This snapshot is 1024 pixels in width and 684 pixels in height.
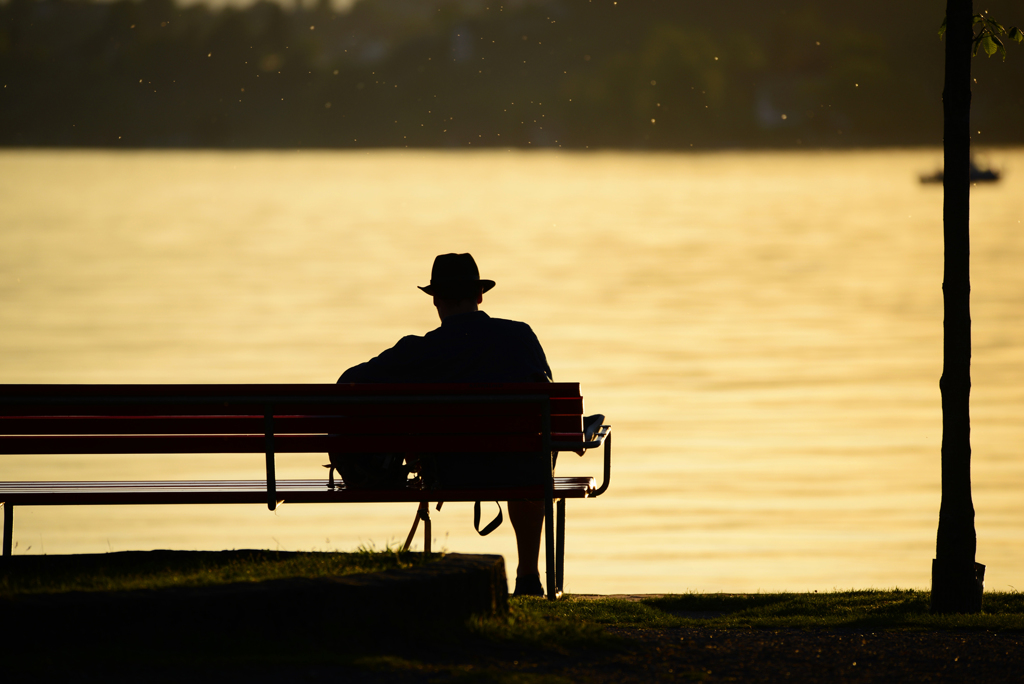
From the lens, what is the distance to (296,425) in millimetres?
6242

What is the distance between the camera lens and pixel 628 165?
6909 inches

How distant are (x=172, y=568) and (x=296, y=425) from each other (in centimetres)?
80

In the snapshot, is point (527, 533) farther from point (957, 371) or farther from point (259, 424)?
point (957, 371)

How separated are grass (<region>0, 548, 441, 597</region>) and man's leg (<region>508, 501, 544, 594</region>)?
1053 millimetres

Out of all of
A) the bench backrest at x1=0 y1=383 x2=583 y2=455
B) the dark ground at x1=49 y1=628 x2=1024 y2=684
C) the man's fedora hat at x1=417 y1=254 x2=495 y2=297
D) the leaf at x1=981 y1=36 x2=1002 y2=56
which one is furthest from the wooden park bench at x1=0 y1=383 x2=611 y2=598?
the leaf at x1=981 y1=36 x2=1002 y2=56

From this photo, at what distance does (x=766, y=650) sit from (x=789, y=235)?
62.1 meters

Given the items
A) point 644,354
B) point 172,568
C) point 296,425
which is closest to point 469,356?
point 296,425

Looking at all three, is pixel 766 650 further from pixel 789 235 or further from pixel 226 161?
pixel 226 161

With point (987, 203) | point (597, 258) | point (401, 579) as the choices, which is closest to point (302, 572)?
point (401, 579)

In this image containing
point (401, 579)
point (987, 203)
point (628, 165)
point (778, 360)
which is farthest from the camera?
point (628, 165)

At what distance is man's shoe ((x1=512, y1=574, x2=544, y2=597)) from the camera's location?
6.86m

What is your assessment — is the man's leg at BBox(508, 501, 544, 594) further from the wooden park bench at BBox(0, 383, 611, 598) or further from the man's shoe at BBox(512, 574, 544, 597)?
the wooden park bench at BBox(0, 383, 611, 598)

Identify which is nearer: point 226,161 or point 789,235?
point 789,235

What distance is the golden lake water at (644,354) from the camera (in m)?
12.0
